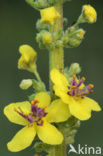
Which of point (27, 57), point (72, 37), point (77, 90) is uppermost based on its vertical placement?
point (72, 37)

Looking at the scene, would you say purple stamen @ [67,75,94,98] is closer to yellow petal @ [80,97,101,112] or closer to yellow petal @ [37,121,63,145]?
yellow petal @ [80,97,101,112]

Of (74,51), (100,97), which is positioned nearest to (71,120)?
(100,97)

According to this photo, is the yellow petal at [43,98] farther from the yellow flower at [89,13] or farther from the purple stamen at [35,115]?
the yellow flower at [89,13]

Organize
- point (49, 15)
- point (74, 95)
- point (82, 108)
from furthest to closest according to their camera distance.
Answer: point (74, 95)
point (82, 108)
point (49, 15)

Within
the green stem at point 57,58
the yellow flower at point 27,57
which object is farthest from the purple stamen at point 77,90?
the yellow flower at point 27,57

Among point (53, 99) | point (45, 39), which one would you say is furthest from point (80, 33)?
point (53, 99)

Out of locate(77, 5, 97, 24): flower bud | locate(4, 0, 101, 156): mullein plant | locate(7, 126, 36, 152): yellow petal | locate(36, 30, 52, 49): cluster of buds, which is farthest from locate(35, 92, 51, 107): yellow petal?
Result: locate(77, 5, 97, 24): flower bud

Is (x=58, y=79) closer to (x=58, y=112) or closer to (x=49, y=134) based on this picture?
(x=58, y=112)
